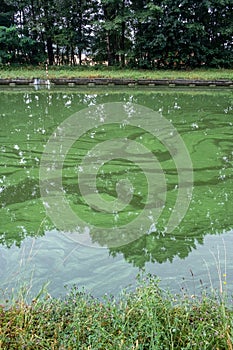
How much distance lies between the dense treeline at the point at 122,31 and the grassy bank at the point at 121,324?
16.9 metres

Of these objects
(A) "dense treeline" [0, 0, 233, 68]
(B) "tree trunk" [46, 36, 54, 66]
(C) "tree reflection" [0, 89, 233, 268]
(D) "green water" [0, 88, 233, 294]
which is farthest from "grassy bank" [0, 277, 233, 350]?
(B) "tree trunk" [46, 36, 54, 66]

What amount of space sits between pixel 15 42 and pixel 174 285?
718 inches

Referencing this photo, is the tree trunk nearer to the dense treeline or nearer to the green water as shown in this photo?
the dense treeline

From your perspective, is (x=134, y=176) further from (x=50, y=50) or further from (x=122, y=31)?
(x=50, y=50)

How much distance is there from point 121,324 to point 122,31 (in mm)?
18534

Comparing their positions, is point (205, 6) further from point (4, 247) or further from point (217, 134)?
point (4, 247)

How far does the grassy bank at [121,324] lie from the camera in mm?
1758

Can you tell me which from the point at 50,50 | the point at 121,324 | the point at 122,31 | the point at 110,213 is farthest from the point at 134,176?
the point at 50,50

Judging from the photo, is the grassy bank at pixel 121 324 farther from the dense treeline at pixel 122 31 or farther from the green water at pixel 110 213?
the dense treeline at pixel 122 31

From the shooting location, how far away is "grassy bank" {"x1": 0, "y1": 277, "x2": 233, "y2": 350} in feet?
5.77

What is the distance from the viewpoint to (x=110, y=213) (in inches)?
147

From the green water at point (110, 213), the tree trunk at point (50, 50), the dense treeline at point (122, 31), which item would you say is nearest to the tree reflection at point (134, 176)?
the green water at point (110, 213)

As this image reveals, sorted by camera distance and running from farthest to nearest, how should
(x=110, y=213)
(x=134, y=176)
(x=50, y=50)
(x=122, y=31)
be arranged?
(x=50, y=50) → (x=122, y=31) → (x=134, y=176) → (x=110, y=213)

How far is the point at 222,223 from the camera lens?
11.6 ft
